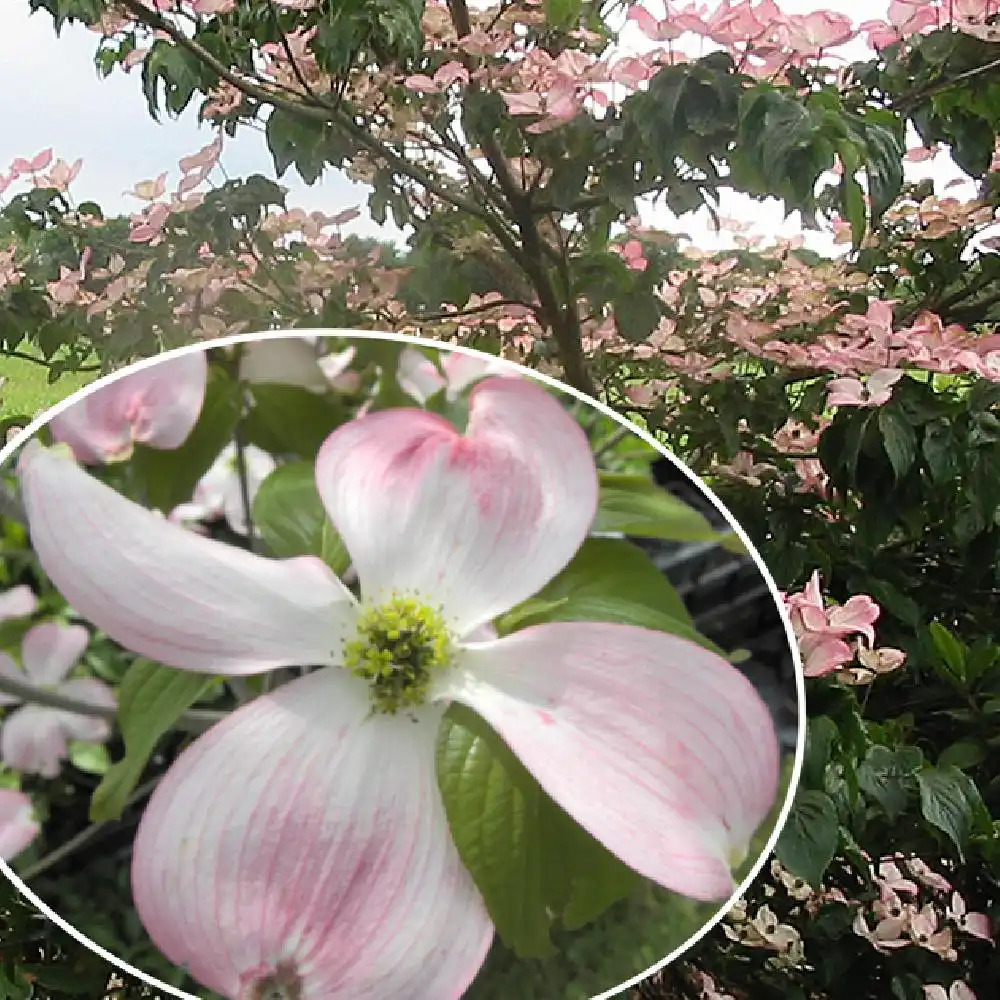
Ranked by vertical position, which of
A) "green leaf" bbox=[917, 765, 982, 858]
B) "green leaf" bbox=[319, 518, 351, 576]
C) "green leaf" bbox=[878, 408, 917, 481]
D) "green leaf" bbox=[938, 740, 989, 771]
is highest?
"green leaf" bbox=[319, 518, 351, 576]

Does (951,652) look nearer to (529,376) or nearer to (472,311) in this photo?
(472,311)

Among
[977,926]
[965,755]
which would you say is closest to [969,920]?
[977,926]

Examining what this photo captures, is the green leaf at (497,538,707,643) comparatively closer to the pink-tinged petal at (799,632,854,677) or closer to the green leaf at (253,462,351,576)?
the green leaf at (253,462,351,576)

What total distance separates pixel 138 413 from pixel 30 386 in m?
1.37

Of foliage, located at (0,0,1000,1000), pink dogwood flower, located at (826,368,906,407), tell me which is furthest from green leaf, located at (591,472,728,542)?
pink dogwood flower, located at (826,368,906,407)

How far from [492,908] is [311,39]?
1036mm

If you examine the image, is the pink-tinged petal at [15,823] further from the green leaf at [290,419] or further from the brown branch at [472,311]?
the brown branch at [472,311]

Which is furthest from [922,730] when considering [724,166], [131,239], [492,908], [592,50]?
[131,239]

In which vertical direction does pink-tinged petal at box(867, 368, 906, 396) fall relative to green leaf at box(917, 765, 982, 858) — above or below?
above

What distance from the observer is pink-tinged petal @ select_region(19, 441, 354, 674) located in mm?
548

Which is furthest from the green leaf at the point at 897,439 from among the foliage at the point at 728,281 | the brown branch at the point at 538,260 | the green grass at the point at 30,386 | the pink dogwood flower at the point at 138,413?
the green grass at the point at 30,386

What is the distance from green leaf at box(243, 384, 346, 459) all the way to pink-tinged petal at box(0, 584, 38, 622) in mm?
124

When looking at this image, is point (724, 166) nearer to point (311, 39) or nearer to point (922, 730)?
point (311, 39)

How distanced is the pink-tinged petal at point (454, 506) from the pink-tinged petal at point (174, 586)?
0.03 m
